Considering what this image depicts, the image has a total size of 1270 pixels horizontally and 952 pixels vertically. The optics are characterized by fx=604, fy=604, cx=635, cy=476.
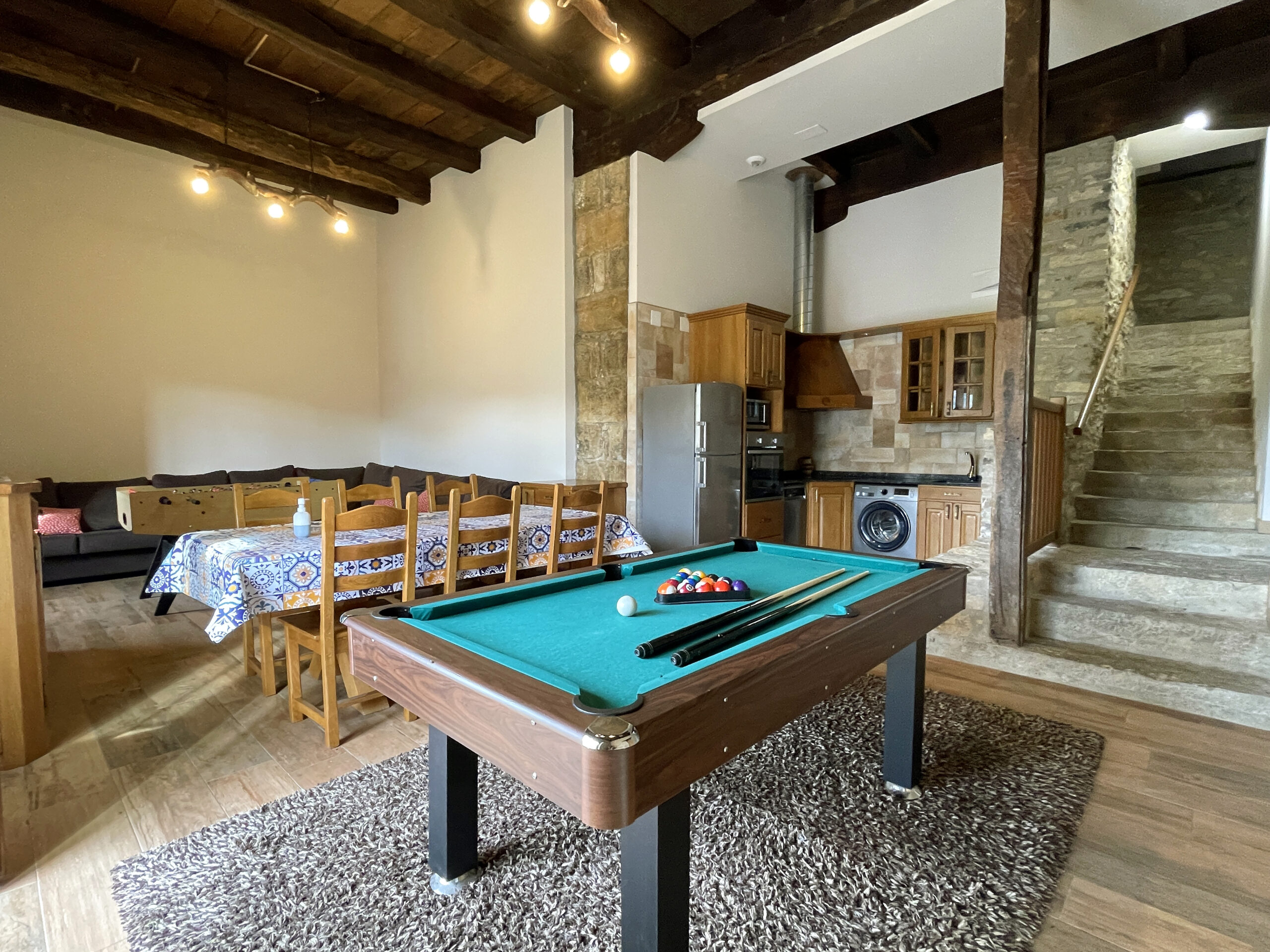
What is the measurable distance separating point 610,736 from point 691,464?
12.2 ft

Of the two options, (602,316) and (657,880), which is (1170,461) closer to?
(602,316)

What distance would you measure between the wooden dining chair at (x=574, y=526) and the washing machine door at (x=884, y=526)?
304 centimetres

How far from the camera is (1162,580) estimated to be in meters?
2.93

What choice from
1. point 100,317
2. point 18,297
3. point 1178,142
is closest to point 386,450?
point 100,317

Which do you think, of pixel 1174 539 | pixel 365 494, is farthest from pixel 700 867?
pixel 1174 539

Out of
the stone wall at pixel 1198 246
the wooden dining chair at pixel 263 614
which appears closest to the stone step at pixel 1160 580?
the wooden dining chair at pixel 263 614

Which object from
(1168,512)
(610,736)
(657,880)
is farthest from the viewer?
(1168,512)

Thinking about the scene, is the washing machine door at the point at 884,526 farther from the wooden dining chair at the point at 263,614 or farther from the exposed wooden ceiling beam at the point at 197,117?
the exposed wooden ceiling beam at the point at 197,117

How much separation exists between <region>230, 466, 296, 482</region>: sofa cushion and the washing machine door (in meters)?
5.39

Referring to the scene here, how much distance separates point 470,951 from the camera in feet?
4.35

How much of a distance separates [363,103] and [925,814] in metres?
6.08

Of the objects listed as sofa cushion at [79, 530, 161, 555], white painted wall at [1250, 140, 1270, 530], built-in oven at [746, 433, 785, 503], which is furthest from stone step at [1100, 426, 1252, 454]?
sofa cushion at [79, 530, 161, 555]

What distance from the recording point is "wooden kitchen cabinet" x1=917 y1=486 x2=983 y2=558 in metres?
4.89

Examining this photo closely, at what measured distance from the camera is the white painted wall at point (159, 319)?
16.4 feet
